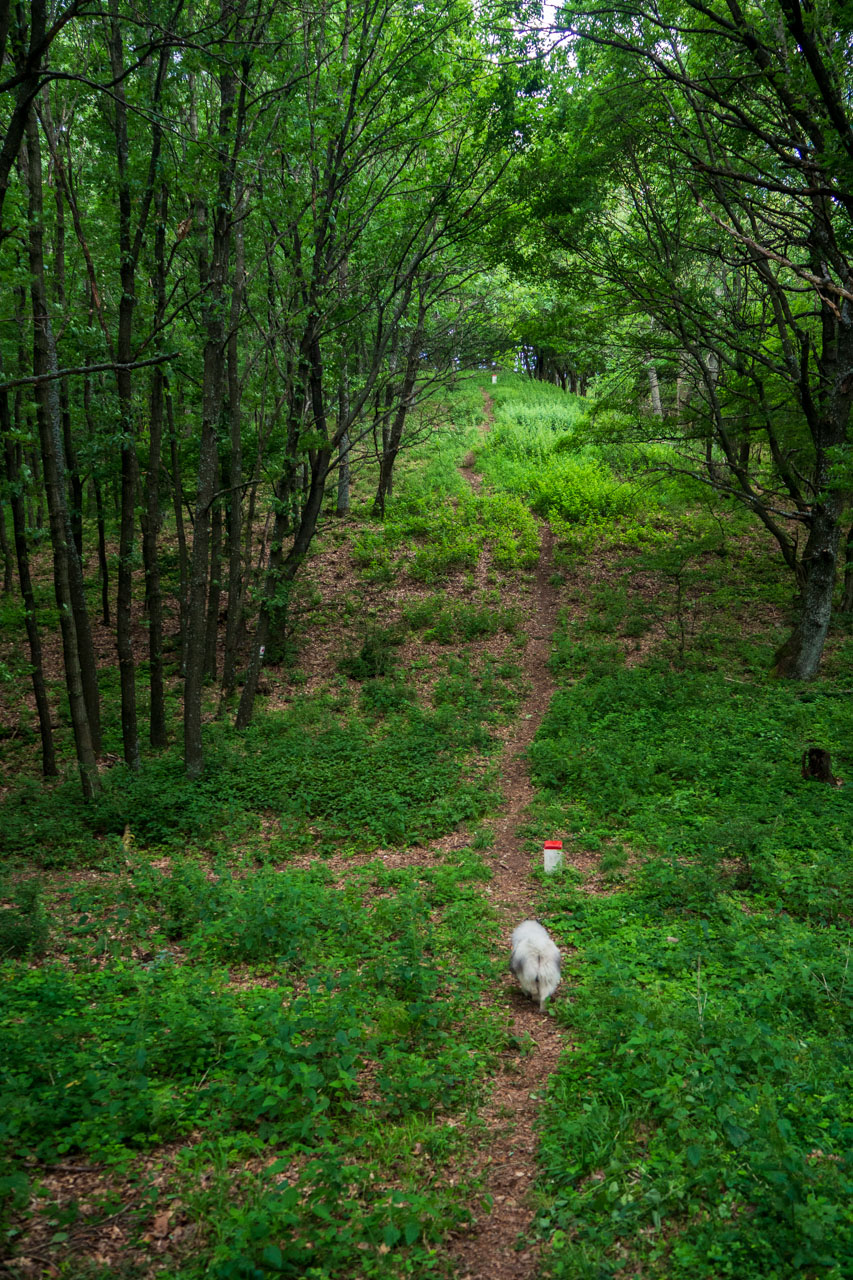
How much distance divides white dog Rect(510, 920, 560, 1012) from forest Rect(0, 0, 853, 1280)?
0.18 m

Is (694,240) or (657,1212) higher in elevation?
(694,240)

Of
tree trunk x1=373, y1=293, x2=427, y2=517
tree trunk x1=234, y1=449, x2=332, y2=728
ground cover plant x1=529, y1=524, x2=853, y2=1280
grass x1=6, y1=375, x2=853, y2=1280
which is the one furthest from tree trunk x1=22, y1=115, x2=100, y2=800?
tree trunk x1=373, y1=293, x2=427, y2=517

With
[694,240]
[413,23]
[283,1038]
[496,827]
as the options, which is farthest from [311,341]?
[283,1038]

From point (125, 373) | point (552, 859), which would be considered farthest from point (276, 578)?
point (552, 859)

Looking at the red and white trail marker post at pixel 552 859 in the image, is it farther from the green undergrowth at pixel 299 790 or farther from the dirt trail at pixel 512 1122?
the green undergrowth at pixel 299 790

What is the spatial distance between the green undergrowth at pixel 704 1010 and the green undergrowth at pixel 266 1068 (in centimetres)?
75

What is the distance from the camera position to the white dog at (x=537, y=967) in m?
5.36

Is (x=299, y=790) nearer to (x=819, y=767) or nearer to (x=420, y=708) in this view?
(x=420, y=708)

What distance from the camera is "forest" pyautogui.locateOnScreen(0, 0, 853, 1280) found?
3.63 meters

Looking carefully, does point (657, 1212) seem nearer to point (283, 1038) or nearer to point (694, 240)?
point (283, 1038)

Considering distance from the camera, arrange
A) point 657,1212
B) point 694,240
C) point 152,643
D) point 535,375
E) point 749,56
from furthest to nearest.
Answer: point 535,375 → point 694,240 → point 152,643 → point 749,56 → point 657,1212

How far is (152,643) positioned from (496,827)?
6484mm

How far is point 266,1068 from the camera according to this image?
4250 millimetres

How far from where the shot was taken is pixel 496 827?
9188 mm
